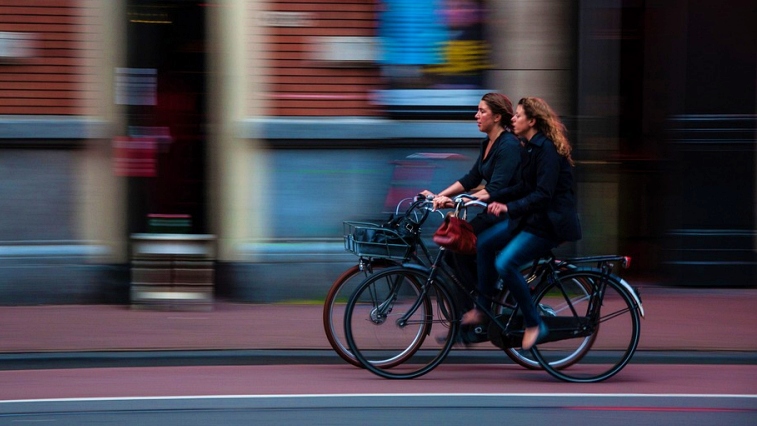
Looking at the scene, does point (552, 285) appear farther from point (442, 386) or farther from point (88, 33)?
point (88, 33)

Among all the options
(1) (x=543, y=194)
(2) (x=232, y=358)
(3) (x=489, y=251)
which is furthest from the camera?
(2) (x=232, y=358)

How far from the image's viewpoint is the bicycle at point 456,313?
5922mm

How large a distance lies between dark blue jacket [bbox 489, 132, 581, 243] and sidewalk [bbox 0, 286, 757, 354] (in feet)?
5.35

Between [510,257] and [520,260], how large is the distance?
0.06m

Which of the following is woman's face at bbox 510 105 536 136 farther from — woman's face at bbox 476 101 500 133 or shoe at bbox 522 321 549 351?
shoe at bbox 522 321 549 351

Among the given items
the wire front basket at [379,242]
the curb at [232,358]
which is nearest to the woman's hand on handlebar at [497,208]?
the wire front basket at [379,242]

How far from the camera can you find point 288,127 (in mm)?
8453

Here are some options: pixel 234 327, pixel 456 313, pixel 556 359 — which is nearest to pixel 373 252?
pixel 456 313

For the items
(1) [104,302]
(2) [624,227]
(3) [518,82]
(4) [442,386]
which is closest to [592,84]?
(3) [518,82]

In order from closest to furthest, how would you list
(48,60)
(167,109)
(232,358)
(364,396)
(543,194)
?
(364,396) → (543,194) → (232,358) → (48,60) → (167,109)

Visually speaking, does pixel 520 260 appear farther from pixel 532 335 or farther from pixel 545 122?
pixel 545 122

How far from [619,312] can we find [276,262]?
3.49 m

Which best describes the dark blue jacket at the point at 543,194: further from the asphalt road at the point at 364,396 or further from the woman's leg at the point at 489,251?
the asphalt road at the point at 364,396


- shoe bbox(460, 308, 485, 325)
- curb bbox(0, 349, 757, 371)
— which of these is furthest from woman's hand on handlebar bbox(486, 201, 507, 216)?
curb bbox(0, 349, 757, 371)
